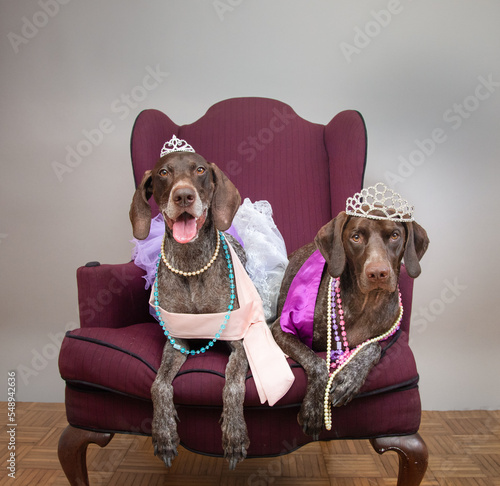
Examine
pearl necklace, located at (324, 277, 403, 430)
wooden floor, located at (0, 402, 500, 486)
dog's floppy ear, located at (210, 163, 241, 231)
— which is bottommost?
wooden floor, located at (0, 402, 500, 486)

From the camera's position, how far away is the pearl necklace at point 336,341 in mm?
2000

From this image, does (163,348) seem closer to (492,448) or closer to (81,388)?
(81,388)

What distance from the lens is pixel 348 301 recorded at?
224cm

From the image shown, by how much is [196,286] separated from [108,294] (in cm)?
51

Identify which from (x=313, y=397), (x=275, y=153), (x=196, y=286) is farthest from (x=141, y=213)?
(x=275, y=153)

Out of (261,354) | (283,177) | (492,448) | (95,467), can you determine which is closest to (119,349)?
(261,354)

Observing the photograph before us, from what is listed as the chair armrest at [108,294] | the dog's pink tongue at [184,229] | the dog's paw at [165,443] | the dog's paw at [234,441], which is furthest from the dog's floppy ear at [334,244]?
the chair armrest at [108,294]

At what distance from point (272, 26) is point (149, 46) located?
0.88 metres

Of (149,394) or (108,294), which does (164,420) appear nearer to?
(149,394)

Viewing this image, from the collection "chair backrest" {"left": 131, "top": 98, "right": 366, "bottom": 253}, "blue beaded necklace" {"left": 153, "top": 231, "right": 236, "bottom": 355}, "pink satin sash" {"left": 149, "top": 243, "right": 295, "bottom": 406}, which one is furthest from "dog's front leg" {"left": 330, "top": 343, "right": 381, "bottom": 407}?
"chair backrest" {"left": 131, "top": 98, "right": 366, "bottom": 253}

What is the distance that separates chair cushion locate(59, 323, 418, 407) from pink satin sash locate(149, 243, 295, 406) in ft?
0.18

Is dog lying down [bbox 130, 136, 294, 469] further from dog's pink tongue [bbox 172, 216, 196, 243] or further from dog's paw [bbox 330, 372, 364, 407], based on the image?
dog's paw [bbox 330, 372, 364, 407]

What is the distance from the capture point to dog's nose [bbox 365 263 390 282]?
6.39 ft

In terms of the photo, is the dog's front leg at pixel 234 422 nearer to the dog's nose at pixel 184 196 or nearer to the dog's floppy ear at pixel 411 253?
the dog's nose at pixel 184 196
